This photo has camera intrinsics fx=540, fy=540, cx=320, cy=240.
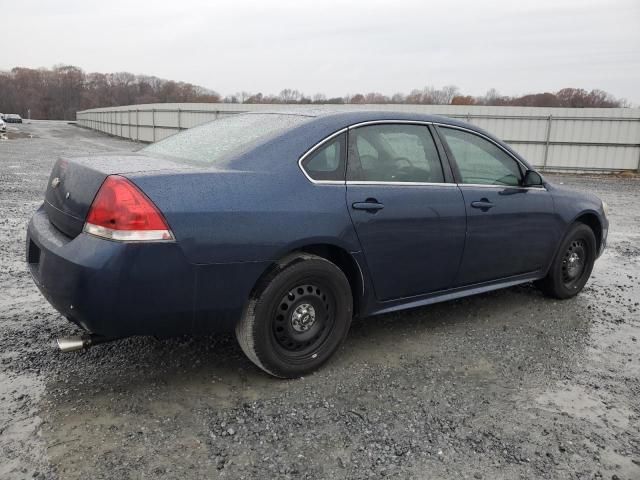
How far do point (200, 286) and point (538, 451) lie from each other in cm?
185

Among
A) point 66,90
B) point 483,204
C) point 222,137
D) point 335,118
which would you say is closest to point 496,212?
point 483,204

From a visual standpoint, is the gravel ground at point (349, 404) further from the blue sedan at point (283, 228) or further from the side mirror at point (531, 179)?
the side mirror at point (531, 179)

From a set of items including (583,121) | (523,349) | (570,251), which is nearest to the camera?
(523,349)

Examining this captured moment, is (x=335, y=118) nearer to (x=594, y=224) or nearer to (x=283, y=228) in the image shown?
(x=283, y=228)

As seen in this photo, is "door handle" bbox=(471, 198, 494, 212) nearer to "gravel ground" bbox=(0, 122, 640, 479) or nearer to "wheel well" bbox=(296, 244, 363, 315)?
"gravel ground" bbox=(0, 122, 640, 479)

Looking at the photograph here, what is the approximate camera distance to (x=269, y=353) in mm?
3078

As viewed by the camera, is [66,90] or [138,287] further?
[66,90]

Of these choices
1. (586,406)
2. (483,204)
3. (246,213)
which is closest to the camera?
(246,213)

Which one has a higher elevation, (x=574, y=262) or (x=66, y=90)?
(x=66, y=90)

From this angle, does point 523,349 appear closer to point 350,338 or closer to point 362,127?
point 350,338

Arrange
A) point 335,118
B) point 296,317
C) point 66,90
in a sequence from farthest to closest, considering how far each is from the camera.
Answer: point 66,90, point 335,118, point 296,317

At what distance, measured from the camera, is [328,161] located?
3.28 m

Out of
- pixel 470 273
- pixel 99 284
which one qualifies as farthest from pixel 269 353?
pixel 470 273

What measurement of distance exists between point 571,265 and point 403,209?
7.49 feet
